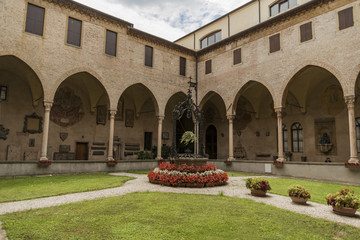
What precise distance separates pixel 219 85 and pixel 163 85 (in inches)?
181

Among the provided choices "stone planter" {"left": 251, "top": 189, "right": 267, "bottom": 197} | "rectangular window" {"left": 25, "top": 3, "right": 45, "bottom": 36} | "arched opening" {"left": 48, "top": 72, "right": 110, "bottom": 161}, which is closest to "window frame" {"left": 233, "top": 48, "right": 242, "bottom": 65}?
"arched opening" {"left": 48, "top": 72, "right": 110, "bottom": 161}

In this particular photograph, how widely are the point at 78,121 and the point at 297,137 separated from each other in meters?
17.6

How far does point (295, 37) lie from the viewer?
15891 mm

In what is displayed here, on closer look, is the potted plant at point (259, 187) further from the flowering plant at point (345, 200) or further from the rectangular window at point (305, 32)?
the rectangular window at point (305, 32)

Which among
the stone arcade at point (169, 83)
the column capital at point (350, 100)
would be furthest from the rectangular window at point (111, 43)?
the column capital at point (350, 100)

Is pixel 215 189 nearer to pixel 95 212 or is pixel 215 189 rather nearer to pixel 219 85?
pixel 95 212

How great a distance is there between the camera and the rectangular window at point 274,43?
55.3 feet

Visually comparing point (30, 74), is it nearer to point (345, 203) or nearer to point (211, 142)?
point (211, 142)

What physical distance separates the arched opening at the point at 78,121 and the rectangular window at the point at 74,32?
3039 millimetres

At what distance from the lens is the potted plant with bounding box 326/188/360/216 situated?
20.7 feet

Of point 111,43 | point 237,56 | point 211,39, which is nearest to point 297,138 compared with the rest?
point 237,56

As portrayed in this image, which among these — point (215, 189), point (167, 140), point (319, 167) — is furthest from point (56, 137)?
point (319, 167)

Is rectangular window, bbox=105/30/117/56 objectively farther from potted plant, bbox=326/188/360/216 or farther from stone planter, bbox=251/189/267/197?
potted plant, bbox=326/188/360/216

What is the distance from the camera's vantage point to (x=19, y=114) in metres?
17.4
